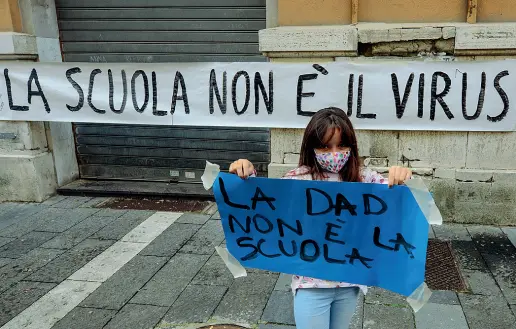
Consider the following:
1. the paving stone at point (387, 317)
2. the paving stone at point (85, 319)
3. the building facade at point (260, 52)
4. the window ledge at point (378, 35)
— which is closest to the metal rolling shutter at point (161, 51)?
Answer: the building facade at point (260, 52)

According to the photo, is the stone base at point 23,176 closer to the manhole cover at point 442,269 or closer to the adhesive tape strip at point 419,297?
the manhole cover at point 442,269

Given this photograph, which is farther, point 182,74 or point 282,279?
point 182,74

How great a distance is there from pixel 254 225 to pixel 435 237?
3250 mm

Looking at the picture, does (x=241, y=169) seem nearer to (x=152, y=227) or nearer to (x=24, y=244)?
(x=152, y=227)

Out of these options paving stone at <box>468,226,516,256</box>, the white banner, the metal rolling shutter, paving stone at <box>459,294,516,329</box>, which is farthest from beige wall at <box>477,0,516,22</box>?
paving stone at <box>459,294,516,329</box>

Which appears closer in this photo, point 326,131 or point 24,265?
point 326,131

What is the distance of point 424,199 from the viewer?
202 cm

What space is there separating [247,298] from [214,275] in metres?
0.54

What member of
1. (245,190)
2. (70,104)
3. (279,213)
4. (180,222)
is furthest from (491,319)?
(70,104)

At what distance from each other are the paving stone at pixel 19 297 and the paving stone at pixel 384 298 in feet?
9.39

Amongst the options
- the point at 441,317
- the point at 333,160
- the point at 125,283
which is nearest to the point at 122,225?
the point at 125,283

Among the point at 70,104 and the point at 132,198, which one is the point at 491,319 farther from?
the point at 70,104

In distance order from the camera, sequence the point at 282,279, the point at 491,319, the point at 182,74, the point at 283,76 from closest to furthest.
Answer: the point at 491,319, the point at 282,279, the point at 283,76, the point at 182,74

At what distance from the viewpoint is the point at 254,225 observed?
2428 millimetres
